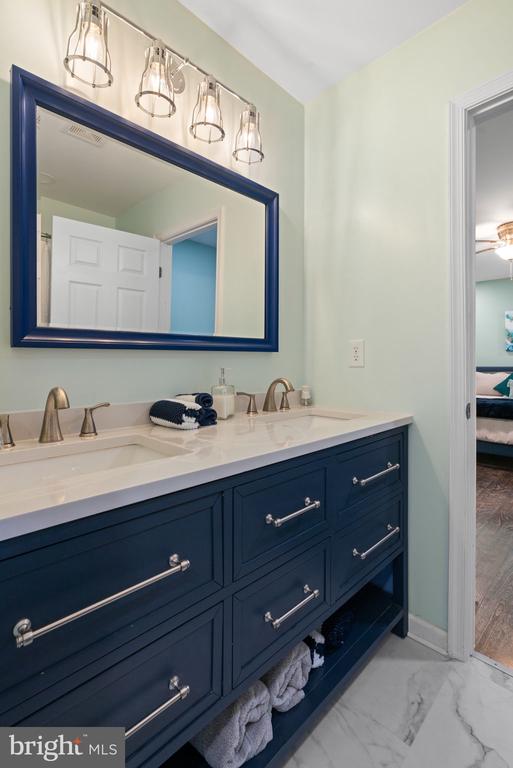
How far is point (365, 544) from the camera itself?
1282mm

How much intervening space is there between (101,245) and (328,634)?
148cm

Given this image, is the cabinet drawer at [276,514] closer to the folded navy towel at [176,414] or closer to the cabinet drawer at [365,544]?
the cabinet drawer at [365,544]

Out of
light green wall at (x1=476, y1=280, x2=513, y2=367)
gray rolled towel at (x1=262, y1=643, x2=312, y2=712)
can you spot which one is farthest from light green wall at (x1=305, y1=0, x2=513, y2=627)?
light green wall at (x1=476, y1=280, x2=513, y2=367)

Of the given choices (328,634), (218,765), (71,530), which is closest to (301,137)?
(71,530)

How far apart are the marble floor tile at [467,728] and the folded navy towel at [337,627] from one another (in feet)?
1.02

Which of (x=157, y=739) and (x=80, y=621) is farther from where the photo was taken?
(x=157, y=739)

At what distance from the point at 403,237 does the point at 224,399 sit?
962 mm

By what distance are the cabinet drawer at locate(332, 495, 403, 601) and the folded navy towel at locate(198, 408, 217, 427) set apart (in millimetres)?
532

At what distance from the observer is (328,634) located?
52.3 inches

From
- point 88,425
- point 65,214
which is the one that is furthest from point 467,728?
point 65,214

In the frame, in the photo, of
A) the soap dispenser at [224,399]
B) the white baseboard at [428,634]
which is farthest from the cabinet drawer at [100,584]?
the white baseboard at [428,634]

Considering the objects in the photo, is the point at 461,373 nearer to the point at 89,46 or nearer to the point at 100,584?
the point at 100,584

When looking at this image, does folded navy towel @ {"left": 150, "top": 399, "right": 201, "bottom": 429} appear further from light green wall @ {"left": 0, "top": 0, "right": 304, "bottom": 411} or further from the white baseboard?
the white baseboard

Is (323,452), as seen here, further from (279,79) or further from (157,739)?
(279,79)
